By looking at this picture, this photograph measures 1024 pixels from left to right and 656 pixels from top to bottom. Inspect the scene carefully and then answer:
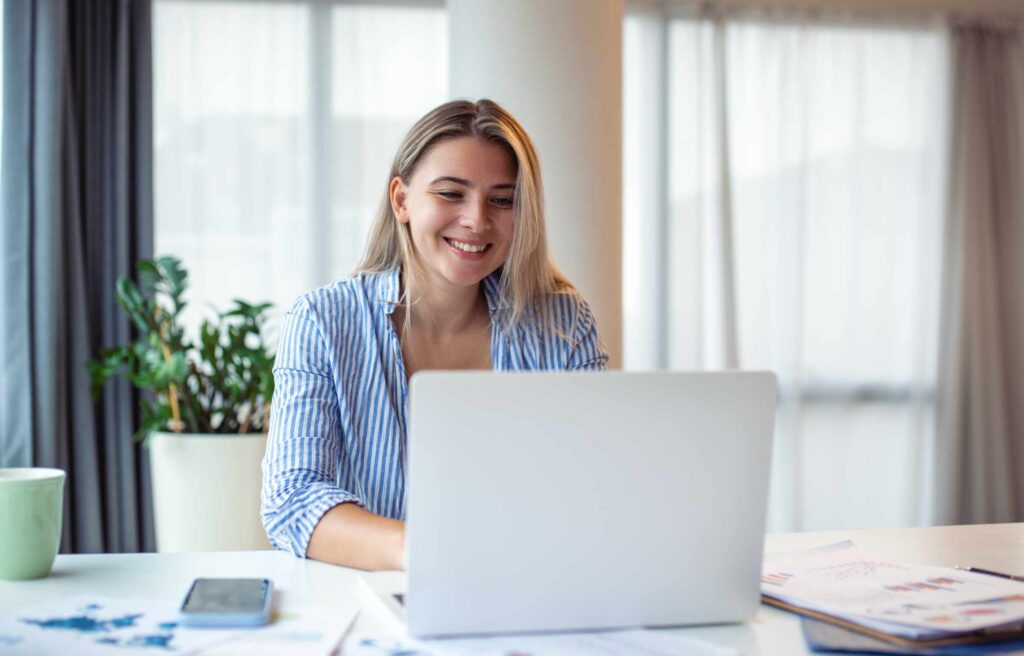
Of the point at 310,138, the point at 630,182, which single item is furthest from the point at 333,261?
the point at 630,182

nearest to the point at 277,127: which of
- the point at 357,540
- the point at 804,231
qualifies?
the point at 804,231

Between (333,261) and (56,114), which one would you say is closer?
(56,114)

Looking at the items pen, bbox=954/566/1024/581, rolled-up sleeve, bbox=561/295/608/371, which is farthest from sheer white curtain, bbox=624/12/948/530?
pen, bbox=954/566/1024/581

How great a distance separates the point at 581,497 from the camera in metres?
0.91

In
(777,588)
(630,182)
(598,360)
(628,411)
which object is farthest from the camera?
(630,182)

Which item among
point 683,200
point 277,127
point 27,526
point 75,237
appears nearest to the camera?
point 27,526

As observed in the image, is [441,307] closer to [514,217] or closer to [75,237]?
[514,217]

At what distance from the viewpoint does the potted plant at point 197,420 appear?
124 inches

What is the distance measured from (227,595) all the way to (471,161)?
86cm

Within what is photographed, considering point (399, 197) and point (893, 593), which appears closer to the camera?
point (893, 593)

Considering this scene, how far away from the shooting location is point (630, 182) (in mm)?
4051

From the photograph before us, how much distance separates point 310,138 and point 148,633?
3046mm

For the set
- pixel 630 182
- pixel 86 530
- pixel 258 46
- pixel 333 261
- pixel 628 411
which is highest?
pixel 258 46

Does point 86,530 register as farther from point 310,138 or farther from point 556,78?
point 556,78
